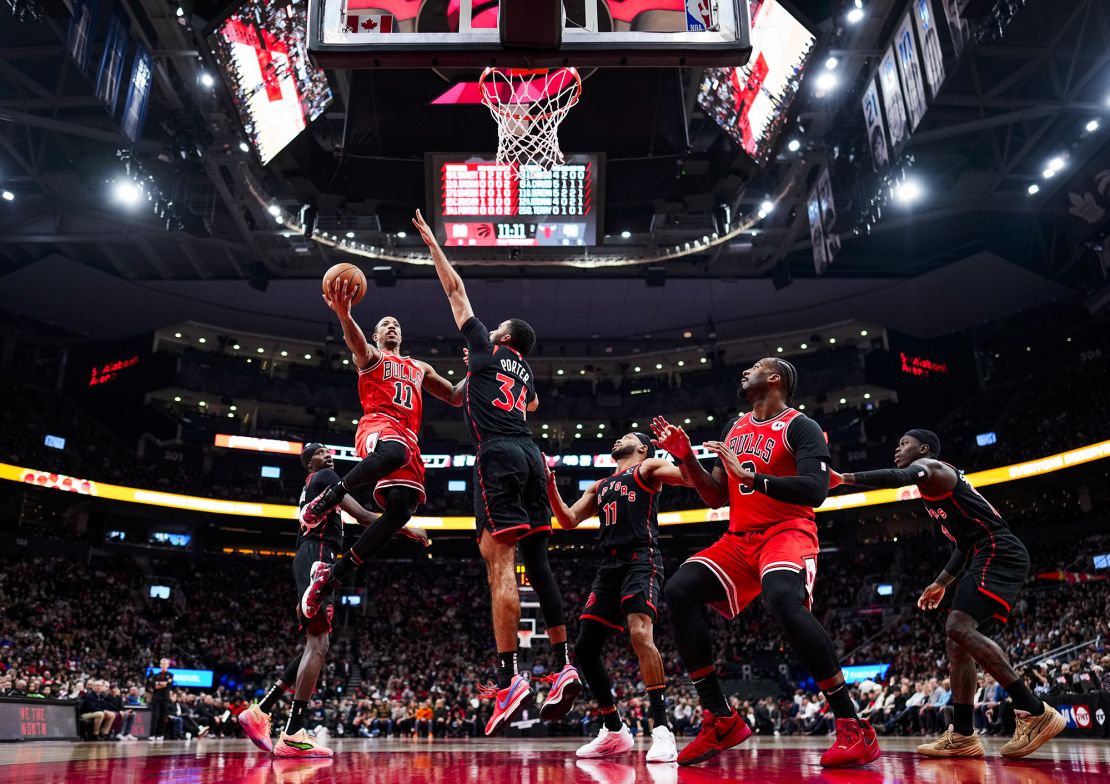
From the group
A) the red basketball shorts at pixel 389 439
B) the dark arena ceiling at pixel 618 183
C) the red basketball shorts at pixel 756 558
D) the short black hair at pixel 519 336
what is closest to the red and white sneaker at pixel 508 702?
the red basketball shorts at pixel 756 558

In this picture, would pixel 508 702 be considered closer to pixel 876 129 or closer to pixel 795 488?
pixel 795 488

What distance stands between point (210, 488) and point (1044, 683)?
28560mm

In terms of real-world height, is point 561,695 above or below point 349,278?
below

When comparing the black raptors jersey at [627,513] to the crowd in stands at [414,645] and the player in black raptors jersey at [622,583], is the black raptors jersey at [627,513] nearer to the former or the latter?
the player in black raptors jersey at [622,583]

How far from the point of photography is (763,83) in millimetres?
13414

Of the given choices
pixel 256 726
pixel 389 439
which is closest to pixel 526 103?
pixel 389 439

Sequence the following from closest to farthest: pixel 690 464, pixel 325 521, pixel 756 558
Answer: pixel 690 464 → pixel 756 558 → pixel 325 521

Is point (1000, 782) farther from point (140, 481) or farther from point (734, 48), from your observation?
point (140, 481)

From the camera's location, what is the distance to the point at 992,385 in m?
34.6

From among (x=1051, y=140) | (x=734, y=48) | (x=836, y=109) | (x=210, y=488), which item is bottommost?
(x=734, y=48)

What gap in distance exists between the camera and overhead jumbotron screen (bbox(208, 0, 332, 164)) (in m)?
12.7

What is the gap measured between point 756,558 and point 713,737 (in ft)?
3.29

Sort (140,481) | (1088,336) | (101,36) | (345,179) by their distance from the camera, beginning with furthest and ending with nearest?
(1088,336)
(140,481)
(345,179)
(101,36)

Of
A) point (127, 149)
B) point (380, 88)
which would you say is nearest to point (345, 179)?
point (380, 88)
